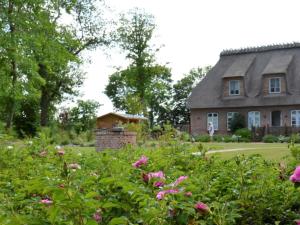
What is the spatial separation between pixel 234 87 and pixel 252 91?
1488 mm

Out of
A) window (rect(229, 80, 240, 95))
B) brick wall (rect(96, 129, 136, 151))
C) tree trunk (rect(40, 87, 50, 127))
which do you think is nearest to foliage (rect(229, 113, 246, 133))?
window (rect(229, 80, 240, 95))

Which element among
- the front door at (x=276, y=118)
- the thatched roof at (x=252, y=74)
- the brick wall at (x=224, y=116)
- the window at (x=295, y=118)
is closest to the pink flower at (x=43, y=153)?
the brick wall at (x=224, y=116)

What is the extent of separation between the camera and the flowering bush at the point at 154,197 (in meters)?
1.98

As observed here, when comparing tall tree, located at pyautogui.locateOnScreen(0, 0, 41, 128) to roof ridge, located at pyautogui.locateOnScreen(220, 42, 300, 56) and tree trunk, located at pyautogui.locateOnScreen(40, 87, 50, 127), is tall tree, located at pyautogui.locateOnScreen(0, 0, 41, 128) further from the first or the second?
roof ridge, located at pyautogui.locateOnScreen(220, 42, 300, 56)

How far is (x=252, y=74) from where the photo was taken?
4072 centimetres

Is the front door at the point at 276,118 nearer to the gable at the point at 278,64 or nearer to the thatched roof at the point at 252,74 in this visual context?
the thatched roof at the point at 252,74

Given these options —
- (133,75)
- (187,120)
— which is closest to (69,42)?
(133,75)

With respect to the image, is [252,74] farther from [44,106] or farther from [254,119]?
[44,106]

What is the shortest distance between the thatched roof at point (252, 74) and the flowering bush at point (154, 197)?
3540 centimetres

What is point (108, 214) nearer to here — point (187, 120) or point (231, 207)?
point (231, 207)

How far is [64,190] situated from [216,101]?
1551 inches

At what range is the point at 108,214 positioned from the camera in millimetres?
2340

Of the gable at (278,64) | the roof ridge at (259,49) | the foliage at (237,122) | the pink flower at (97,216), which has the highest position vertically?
the roof ridge at (259,49)

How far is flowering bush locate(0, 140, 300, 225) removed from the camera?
1.98 m
